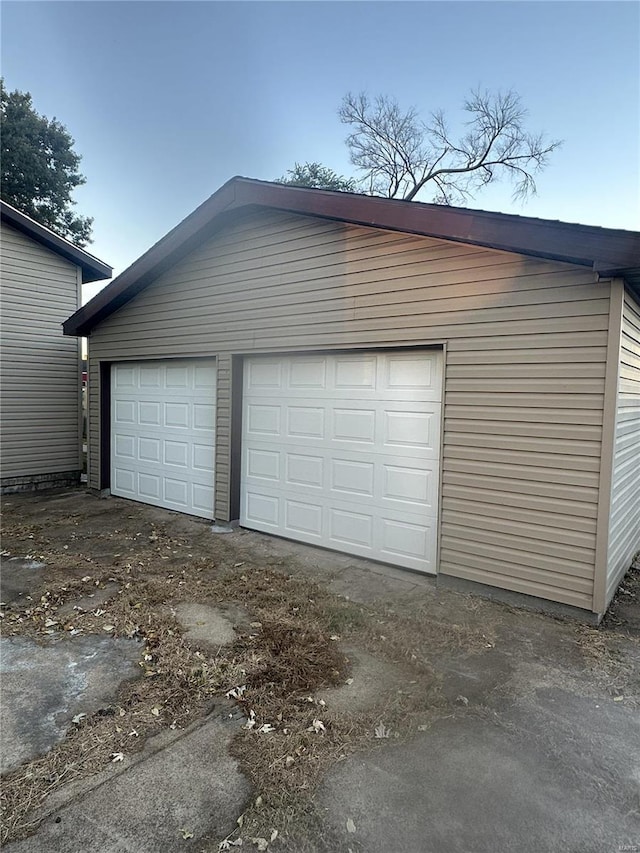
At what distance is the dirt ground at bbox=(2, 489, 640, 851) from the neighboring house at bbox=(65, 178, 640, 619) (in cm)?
52

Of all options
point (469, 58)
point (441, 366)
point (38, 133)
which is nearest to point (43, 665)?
point (441, 366)

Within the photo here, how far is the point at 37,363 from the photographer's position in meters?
8.84

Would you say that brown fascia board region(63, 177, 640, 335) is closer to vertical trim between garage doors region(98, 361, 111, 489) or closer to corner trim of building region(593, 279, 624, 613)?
corner trim of building region(593, 279, 624, 613)

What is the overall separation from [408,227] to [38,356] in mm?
7577

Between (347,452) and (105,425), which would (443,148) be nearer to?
(105,425)

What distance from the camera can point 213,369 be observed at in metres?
6.55

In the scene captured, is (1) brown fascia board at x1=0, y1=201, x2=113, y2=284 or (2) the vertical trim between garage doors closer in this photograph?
(2) the vertical trim between garage doors

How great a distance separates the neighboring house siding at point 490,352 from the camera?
368 centimetres

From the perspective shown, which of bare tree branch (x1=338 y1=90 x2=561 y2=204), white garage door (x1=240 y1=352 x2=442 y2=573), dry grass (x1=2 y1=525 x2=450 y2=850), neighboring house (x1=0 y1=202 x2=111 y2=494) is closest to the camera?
dry grass (x1=2 y1=525 x2=450 y2=850)

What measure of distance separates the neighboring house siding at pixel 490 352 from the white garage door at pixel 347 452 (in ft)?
0.87

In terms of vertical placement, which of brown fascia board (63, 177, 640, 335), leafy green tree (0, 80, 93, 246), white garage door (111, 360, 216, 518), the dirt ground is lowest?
the dirt ground

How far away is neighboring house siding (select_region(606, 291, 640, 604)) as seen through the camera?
3.75 m

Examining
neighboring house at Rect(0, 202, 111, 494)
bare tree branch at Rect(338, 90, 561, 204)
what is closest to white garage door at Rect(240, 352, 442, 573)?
neighboring house at Rect(0, 202, 111, 494)

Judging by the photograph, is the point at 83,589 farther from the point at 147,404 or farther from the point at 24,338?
the point at 24,338
